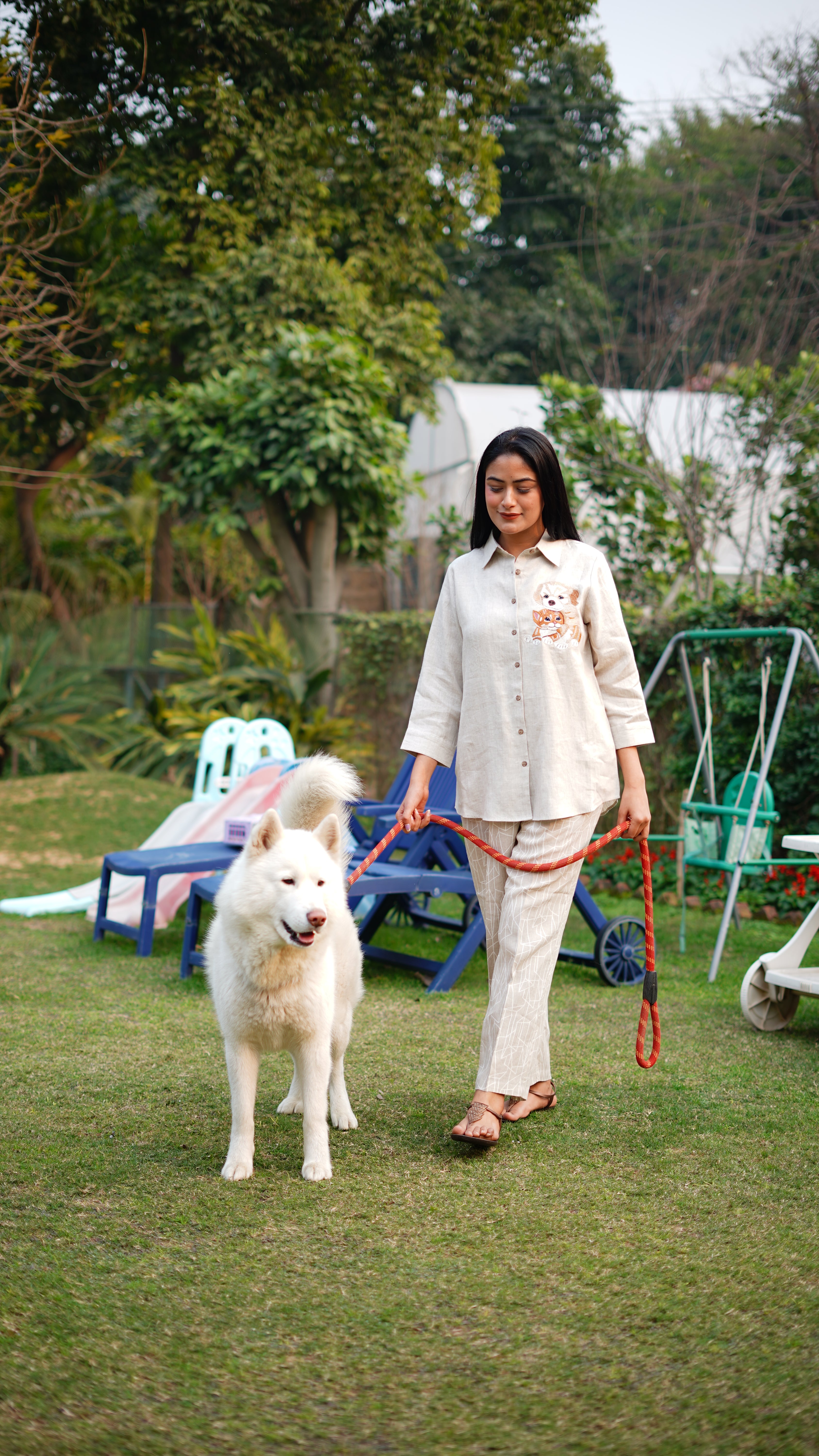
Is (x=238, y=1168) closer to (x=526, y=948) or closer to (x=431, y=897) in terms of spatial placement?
(x=526, y=948)

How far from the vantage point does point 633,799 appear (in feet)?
10.6

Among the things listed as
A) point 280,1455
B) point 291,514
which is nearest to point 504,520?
point 280,1455

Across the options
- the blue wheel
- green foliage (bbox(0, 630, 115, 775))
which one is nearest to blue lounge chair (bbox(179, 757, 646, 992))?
the blue wheel

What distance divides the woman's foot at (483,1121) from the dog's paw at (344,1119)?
37 centimetres

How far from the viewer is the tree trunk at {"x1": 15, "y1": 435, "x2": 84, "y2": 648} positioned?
51.5 feet

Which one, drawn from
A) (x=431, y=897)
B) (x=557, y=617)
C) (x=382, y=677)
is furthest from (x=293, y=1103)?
(x=382, y=677)

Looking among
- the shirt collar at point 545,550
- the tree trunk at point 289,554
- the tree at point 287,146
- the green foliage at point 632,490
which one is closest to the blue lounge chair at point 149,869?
the shirt collar at point 545,550

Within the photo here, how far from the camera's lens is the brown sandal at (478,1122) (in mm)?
3094

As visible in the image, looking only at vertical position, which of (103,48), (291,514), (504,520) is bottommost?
(504,520)

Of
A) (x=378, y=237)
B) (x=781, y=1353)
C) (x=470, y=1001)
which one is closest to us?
(x=781, y=1353)

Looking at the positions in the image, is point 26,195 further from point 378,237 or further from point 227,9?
point 378,237

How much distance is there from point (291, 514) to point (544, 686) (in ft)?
27.6

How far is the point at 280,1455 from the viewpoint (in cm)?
184

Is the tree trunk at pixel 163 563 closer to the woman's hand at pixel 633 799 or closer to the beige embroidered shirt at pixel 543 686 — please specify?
the beige embroidered shirt at pixel 543 686
